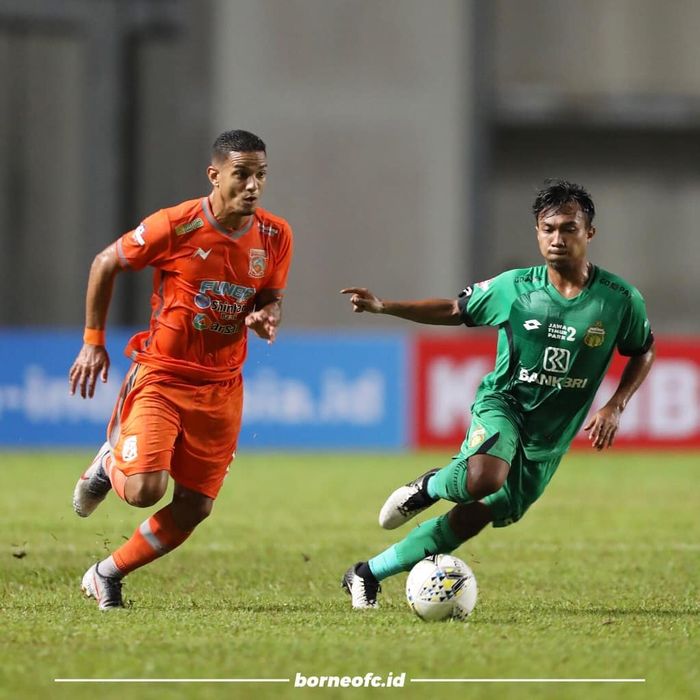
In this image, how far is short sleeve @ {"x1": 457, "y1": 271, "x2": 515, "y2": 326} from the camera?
661 centimetres

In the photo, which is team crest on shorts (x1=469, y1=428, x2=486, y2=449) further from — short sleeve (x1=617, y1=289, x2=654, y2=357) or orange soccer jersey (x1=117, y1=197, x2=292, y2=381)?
orange soccer jersey (x1=117, y1=197, x2=292, y2=381)

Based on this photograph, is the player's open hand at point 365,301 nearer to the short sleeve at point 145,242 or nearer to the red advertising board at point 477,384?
the short sleeve at point 145,242

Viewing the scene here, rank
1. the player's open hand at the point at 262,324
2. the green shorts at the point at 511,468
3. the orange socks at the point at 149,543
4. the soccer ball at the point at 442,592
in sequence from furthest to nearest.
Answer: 1. the orange socks at the point at 149,543
2. the green shorts at the point at 511,468
3. the player's open hand at the point at 262,324
4. the soccer ball at the point at 442,592

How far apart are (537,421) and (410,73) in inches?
704

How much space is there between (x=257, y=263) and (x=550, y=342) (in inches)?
54.8

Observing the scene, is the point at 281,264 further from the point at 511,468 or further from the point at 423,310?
the point at 511,468

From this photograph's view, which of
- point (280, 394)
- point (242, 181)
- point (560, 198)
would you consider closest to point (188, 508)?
point (242, 181)

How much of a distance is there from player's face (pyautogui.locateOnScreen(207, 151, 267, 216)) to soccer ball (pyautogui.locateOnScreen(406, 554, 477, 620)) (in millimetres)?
1808

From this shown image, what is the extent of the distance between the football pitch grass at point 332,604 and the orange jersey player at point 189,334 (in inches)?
19.3

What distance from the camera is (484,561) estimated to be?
8695 mm

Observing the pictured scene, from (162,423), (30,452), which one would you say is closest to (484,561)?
(162,423)

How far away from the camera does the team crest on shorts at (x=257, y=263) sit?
6.67 metres

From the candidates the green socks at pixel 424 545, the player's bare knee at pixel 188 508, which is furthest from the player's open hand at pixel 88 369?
the green socks at pixel 424 545

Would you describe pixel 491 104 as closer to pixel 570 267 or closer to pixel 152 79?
pixel 152 79
